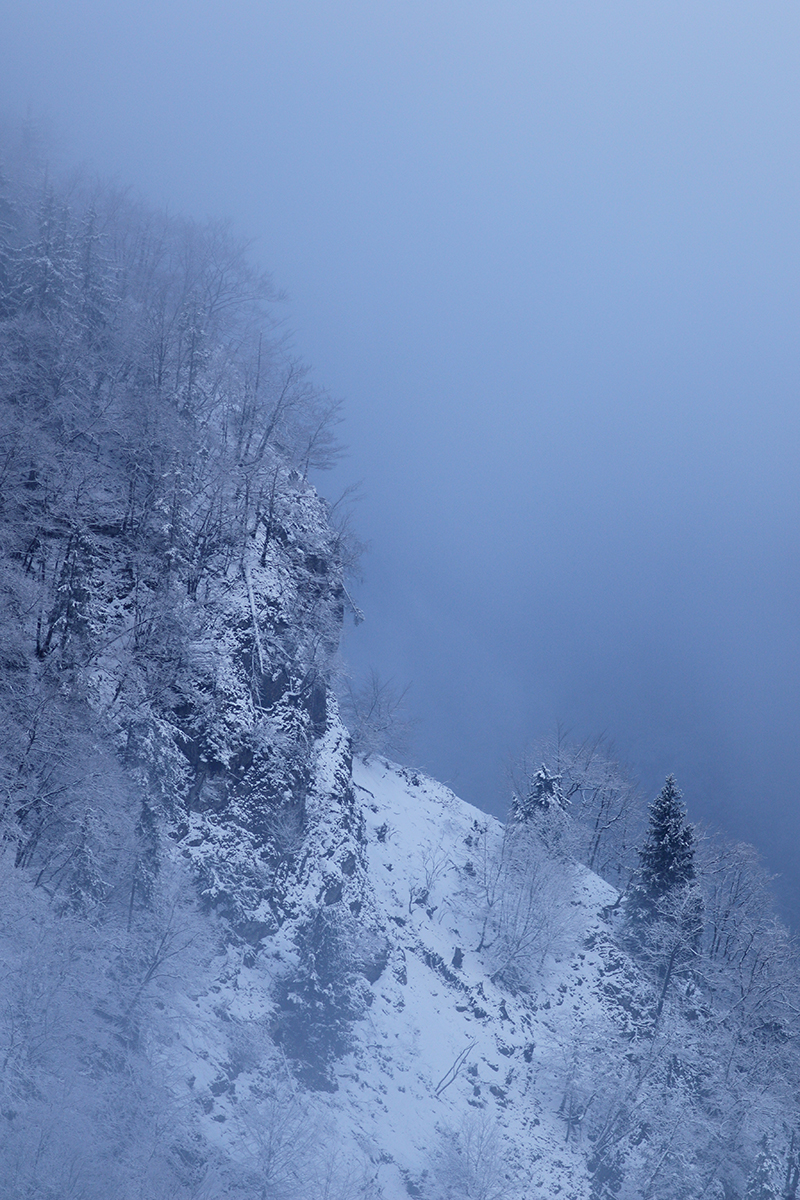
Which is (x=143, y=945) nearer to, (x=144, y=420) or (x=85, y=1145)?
(x=85, y=1145)

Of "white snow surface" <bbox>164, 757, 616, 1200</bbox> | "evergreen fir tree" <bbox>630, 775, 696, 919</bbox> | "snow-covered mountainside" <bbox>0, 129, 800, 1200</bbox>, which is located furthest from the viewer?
"evergreen fir tree" <bbox>630, 775, 696, 919</bbox>

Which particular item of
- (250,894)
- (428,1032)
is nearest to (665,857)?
(428,1032)

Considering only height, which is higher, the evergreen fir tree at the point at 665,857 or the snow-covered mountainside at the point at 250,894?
the evergreen fir tree at the point at 665,857

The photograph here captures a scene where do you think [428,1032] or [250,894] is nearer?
[250,894]

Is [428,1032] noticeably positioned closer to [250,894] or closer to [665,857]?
[250,894]

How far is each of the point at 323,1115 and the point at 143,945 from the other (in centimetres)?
1031

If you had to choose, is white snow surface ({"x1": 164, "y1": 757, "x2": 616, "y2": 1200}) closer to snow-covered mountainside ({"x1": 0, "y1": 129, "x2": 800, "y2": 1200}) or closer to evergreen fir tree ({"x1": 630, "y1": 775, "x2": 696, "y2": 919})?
snow-covered mountainside ({"x1": 0, "y1": 129, "x2": 800, "y2": 1200})

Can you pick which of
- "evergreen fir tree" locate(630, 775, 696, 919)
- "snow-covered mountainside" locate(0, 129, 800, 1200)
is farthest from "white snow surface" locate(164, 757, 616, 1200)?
"evergreen fir tree" locate(630, 775, 696, 919)

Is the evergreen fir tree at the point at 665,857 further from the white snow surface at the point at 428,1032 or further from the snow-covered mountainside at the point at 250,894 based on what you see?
the white snow surface at the point at 428,1032

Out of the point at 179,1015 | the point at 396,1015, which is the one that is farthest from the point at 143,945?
the point at 396,1015

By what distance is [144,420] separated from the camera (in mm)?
35750

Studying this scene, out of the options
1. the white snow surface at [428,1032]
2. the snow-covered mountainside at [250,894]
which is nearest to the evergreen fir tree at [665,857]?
the snow-covered mountainside at [250,894]

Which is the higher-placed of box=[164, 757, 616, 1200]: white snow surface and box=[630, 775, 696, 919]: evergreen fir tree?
box=[630, 775, 696, 919]: evergreen fir tree

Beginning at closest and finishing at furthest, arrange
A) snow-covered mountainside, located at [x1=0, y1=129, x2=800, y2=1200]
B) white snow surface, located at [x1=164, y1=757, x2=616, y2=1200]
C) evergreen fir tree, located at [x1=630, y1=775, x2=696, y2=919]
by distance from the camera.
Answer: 1. snow-covered mountainside, located at [x1=0, y1=129, x2=800, y2=1200]
2. white snow surface, located at [x1=164, y1=757, x2=616, y2=1200]
3. evergreen fir tree, located at [x1=630, y1=775, x2=696, y2=919]
